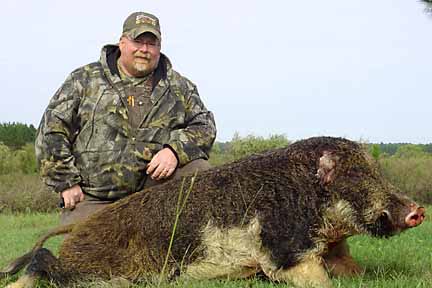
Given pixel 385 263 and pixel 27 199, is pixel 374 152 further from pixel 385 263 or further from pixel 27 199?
pixel 27 199

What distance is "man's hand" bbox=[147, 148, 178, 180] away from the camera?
6.13m

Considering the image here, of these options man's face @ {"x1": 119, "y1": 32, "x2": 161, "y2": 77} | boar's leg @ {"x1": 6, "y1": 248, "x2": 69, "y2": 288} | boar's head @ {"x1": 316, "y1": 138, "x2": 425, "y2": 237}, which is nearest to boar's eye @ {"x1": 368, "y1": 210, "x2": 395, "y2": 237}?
boar's head @ {"x1": 316, "y1": 138, "x2": 425, "y2": 237}

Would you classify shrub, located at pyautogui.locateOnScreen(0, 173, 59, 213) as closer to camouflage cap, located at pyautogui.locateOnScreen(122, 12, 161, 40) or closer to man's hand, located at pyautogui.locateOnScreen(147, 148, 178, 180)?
camouflage cap, located at pyautogui.locateOnScreen(122, 12, 161, 40)

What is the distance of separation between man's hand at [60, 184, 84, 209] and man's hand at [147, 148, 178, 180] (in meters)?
0.67

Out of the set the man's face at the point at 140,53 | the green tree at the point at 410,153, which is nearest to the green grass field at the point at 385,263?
the man's face at the point at 140,53

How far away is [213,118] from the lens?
6.78m

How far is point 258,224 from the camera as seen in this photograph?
450 centimetres

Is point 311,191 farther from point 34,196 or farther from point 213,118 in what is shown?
point 34,196

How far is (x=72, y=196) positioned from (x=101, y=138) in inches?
22.4

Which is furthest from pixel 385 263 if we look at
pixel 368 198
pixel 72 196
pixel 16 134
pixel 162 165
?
pixel 16 134

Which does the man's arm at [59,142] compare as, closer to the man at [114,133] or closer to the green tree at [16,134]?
the man at [114,133]

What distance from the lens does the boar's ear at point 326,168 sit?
4559 millimetres

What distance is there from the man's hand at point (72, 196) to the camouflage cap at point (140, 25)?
1440 millimetres

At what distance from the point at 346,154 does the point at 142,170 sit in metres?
2.25
